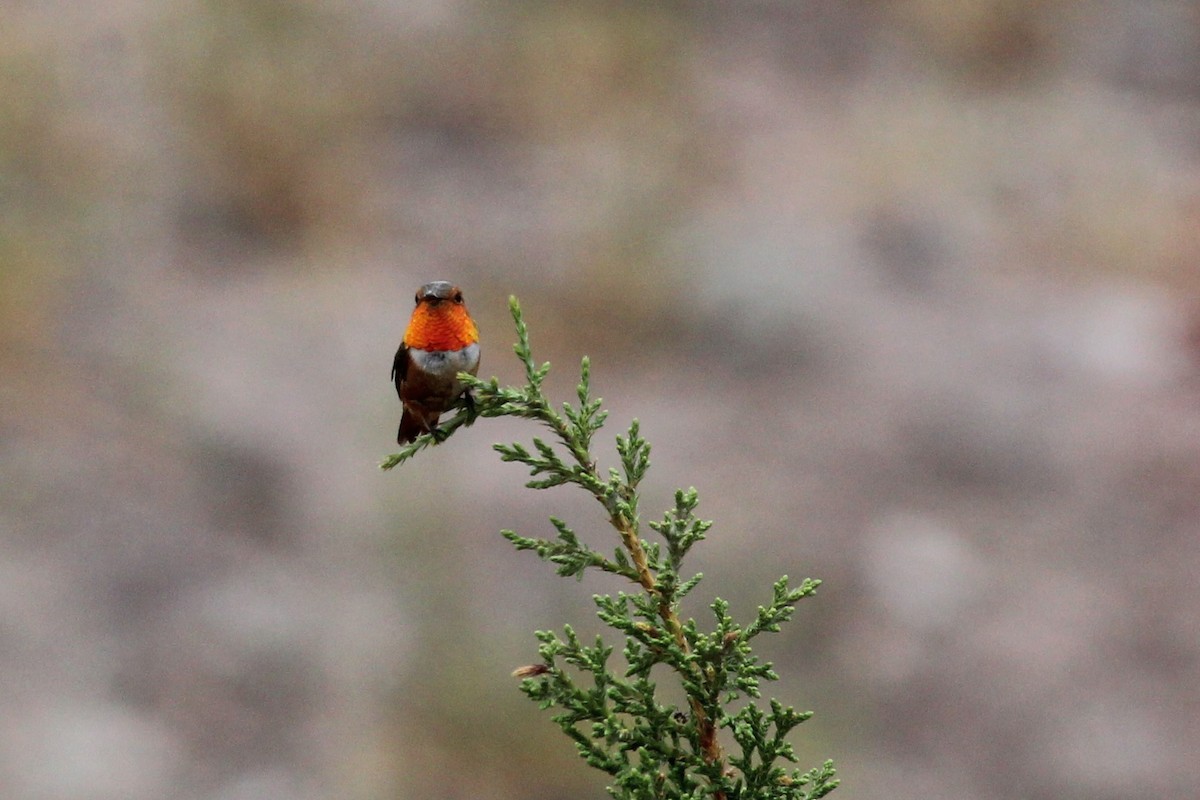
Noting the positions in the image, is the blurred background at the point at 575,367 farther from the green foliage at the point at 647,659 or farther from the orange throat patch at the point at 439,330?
the green foliage at the point at 647,659

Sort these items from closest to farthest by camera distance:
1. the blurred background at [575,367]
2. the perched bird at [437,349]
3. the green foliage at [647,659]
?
the green foliage at [647,659] < the perched bird at [437,349] < the blurred background at [575,367]

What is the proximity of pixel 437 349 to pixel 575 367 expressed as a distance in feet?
23.7

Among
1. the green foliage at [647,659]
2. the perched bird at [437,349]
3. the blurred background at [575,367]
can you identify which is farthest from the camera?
the blurred background at [575,367]

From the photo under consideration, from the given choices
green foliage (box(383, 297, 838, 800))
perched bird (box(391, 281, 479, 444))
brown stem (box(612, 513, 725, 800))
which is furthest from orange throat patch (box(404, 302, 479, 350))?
brown stem (box(612, 513, 725, 800))

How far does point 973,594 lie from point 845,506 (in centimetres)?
125

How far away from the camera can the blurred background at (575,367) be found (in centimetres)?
816

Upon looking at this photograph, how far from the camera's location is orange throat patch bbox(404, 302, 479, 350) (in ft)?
10.3

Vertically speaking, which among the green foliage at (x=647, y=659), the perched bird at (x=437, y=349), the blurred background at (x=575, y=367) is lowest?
the green foliage at (x=647, y=659)

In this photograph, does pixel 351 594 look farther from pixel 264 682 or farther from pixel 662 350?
pixel 662 350

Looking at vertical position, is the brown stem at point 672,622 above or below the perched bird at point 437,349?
below

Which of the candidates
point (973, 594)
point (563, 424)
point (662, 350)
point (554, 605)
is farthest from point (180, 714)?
point (563, 424)

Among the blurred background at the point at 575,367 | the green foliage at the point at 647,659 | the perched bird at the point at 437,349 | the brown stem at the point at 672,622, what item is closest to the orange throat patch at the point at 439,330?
the perched bird at the point at 437,349

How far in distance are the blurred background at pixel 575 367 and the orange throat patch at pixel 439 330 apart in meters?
5.16

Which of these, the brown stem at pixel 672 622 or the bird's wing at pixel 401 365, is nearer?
the brown stem at pixel 672 622
